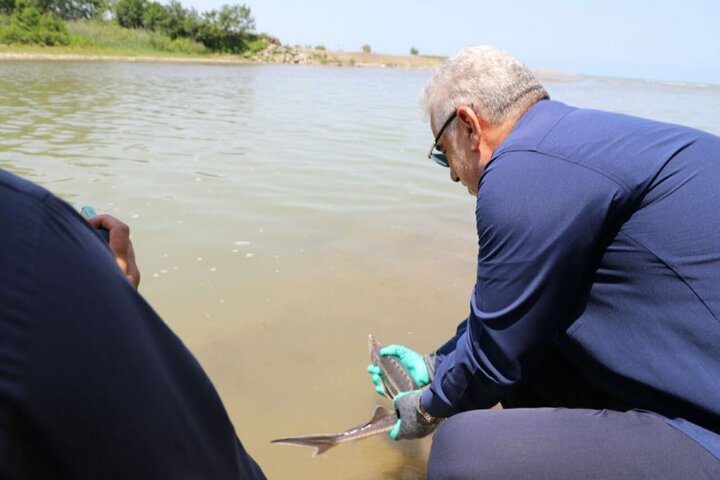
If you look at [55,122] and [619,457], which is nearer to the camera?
[619,457]

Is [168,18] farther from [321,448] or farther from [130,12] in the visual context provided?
[321,448]

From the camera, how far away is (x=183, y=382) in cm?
80

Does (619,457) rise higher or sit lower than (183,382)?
lower

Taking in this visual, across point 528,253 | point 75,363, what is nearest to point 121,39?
point 528,253

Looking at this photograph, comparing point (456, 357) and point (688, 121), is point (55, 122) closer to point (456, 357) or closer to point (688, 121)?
point (456, 357)

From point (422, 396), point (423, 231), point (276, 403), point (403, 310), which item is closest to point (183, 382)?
point (422, 396)

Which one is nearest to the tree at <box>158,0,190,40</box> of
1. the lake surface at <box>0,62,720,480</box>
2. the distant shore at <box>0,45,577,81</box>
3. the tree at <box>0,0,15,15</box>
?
the distant shore at <box>0,45,577,81</box>

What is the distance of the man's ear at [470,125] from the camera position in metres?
1.98

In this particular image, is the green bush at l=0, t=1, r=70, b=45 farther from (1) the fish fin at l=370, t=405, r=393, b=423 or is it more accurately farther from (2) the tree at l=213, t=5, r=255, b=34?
(1) the fish fin at l=370, t=405, r=393, b=423

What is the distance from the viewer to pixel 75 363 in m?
0.62

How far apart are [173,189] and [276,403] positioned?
388 centimetres

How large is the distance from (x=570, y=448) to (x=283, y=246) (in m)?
3.49

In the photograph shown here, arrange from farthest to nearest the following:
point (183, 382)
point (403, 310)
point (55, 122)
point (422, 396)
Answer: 1. point (55, 122)
2. point (403, 310)
3. point (422, 396)
4. point (183, 382)

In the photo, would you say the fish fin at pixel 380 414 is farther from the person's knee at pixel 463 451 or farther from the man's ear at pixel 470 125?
the man's ear at pixel 470 125
